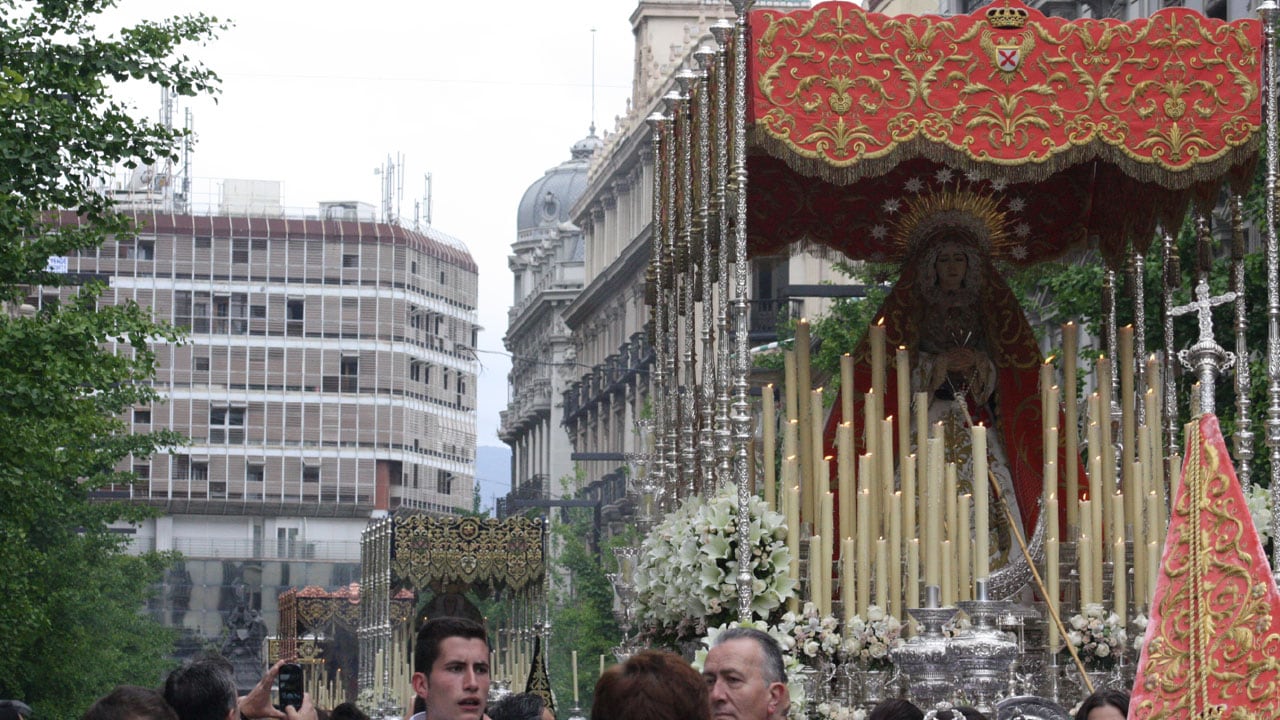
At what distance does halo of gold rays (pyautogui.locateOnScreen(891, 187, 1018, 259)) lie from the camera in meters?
15.0

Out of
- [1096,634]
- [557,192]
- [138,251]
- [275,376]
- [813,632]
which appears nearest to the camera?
[813,632]

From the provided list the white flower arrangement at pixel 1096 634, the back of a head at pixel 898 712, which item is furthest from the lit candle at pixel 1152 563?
the back of a head at pixel 898 712

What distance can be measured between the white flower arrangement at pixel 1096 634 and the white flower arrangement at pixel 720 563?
1372 millimetres

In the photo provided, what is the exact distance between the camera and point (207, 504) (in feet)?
307

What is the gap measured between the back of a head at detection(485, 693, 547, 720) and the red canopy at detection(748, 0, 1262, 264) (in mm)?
4584

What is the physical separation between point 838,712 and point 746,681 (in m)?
4.93

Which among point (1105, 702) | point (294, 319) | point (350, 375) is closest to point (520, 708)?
point (1105, 702)

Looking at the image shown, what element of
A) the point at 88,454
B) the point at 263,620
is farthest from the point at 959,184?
the point at 263,620

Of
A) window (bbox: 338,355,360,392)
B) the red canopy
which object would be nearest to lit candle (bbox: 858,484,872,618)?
the red canopy

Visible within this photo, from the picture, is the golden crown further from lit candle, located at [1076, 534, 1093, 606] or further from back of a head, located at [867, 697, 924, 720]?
back of a head, located at [867, 697, 924, 720]

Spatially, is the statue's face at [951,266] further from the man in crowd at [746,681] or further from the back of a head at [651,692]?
the back of a head at [651,692]

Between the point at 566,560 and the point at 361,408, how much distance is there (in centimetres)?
3937

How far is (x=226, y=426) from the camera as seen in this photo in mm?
93812

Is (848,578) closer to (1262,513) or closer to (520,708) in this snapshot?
(1262,513)
